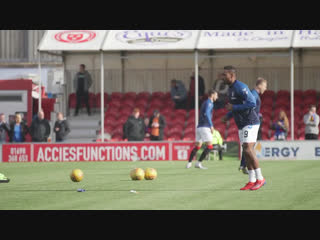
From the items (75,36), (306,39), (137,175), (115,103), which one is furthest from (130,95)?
(137,175)

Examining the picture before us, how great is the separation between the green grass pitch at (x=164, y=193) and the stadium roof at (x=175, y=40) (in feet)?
39.3

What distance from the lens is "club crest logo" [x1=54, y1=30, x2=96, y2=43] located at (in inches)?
1273

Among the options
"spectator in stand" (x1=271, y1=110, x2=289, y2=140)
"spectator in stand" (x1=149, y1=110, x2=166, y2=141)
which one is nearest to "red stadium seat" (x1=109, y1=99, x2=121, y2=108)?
"spectator in stand" (x1=149, y1=110, x2=166, y2=141)

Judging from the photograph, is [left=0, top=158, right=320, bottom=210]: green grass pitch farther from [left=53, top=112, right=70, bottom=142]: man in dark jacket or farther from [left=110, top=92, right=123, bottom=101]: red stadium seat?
[left=110, top=92, right=123, bottom=101]: red stadium seat

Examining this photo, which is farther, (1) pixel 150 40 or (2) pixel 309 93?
(2) pixel 309 93

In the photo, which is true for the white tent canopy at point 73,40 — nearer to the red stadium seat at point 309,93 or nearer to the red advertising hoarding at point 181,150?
the red advertising hoarding at point 181,150

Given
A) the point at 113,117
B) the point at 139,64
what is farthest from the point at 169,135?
the point at 139,64

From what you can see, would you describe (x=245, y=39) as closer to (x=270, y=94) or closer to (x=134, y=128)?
(x=270, y=94)

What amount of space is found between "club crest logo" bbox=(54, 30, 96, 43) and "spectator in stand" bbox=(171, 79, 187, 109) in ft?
14.5

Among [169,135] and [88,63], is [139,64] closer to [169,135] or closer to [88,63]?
[88,63]

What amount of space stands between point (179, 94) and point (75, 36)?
17.9 feet

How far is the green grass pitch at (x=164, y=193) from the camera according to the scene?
11.4 metres

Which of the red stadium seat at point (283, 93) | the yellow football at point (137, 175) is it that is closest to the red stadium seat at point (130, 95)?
the red stadium seat at point (283, 93)

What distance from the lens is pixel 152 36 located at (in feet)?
105
